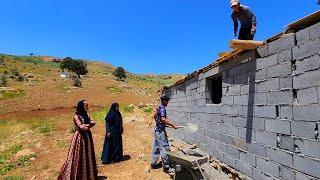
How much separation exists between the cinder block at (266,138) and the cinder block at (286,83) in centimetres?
73

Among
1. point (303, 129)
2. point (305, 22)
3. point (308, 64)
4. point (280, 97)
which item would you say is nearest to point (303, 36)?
point (305, 22)

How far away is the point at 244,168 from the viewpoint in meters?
6.34

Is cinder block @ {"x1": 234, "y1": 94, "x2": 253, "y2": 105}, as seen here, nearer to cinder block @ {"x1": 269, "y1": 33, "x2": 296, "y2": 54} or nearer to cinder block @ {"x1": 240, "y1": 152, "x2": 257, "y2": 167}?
cinder block @ {"x1": 240, "y1": 152, "x2": 257, "y2": 167}

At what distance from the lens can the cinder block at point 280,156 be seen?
192 inches

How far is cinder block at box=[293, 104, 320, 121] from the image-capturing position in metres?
4.31

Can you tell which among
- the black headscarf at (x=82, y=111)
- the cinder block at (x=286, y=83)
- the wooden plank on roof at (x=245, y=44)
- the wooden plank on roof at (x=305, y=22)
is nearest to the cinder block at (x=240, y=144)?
the cinder block at (x=286, y=83)

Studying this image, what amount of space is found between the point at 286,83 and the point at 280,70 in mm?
248

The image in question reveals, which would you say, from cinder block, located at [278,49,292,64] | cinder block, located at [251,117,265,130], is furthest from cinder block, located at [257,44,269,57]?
cinder block, located at [251,117,265,130]

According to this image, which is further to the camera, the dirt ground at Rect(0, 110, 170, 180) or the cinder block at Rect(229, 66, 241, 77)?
the dirt ground at Rect(0, 110, 170, 180)

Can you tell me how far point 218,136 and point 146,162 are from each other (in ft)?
9.52

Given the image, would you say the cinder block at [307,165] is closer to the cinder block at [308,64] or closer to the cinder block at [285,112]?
the cinder block at [285,112]

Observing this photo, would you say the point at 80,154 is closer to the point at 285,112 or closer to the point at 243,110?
the point at 243,110

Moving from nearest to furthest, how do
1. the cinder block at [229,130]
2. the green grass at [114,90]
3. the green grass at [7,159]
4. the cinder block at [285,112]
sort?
the cinder block at [285,112], the cinder block at [229,130], the green grass at [7,159], the green grass at [114,90]

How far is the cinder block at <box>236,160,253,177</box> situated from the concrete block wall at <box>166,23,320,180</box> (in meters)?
0.02
